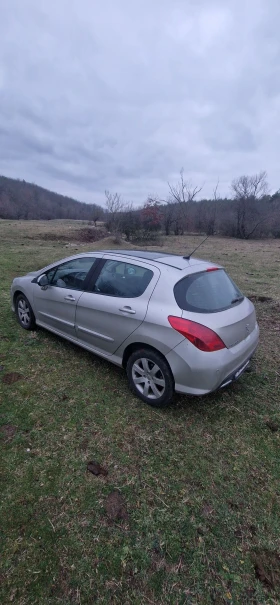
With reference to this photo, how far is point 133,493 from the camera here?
1.99 meters

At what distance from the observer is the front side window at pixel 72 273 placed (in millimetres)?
3508

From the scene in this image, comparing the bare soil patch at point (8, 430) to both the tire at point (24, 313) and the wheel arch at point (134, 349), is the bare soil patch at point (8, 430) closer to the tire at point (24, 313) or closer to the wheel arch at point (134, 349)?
the wheel arch at point (134, 349)

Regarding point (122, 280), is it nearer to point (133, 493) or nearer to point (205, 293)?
point (205, 293)

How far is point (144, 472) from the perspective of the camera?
2.14 meters

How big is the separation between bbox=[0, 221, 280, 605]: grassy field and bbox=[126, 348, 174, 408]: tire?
0.45 feet

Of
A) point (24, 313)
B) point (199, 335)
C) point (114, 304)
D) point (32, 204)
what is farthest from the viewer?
point (32, 204)

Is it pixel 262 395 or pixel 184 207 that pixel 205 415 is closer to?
pixel 262 395

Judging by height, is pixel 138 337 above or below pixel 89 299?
below

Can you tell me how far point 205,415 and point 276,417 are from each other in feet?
2.39

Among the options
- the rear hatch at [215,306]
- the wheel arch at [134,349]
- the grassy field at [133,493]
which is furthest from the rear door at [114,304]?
the grassy field at [133,493]

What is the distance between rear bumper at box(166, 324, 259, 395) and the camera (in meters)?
2.40

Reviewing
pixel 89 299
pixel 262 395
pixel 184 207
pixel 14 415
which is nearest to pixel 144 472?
pixel 14 415

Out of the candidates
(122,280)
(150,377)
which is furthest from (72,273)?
(150,377)

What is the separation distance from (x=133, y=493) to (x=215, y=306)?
171 centimetres
